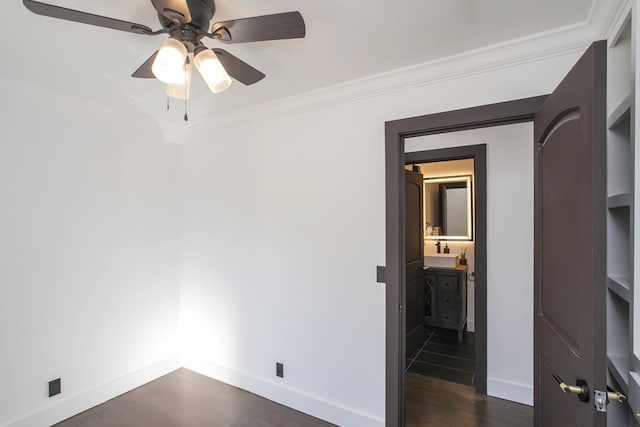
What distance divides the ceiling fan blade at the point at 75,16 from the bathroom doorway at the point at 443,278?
2.64 metres

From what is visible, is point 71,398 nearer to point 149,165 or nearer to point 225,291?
point 225,291

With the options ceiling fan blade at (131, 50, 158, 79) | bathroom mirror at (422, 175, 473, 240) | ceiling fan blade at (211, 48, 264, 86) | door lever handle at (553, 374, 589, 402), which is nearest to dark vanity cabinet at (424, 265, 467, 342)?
bathroom mirror at (422, 175, 473, 240)

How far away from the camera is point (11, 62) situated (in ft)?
6.57

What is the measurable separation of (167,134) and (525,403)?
157 inches

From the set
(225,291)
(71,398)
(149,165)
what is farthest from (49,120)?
(71,398)

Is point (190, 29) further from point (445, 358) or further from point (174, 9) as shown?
point (445, 358)

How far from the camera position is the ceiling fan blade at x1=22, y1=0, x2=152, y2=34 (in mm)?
1152

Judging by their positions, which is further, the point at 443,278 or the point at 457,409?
the point at 443,278

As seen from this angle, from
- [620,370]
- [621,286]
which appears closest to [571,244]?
[621,286]

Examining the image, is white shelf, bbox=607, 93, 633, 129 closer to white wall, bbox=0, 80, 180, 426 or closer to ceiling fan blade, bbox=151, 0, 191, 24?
ceiling fan blade, bbox=151, 0, 191, 24

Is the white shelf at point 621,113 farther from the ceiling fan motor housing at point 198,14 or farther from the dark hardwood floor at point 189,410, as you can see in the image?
the dark hardwood floor at point 189,410

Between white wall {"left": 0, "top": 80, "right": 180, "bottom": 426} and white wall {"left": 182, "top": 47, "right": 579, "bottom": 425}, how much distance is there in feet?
1.16

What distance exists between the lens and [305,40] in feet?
5.84

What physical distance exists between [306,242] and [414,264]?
5.39ft
